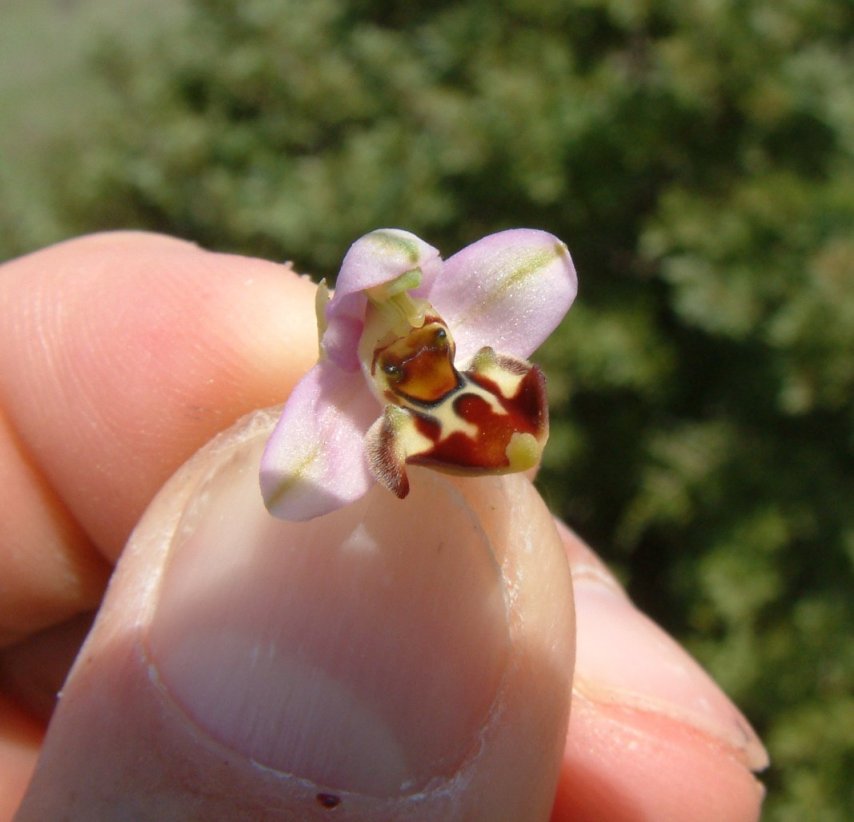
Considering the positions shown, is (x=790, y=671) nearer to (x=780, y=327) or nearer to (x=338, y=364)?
(x=780, y=327)

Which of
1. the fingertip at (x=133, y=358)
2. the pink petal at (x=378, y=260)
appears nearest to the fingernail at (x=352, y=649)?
the pink petal at (x=378, y=260)

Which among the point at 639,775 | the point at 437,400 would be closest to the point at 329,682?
the point at 437,400

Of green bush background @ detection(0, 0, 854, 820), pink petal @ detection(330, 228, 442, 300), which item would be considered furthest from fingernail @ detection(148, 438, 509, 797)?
green bush background @ detection(0, 0, 854, 820)

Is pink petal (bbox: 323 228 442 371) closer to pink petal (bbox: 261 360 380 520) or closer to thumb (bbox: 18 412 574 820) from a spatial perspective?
pink petal (bbox: 261 360 380 520)

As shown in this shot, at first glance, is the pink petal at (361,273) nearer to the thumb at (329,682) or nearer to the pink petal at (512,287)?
the pink petal at (512,287)

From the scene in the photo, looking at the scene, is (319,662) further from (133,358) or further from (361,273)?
(133,358)

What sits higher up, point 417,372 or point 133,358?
point 417,372

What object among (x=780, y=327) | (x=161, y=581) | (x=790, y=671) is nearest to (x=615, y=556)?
(x=790, y=671)
